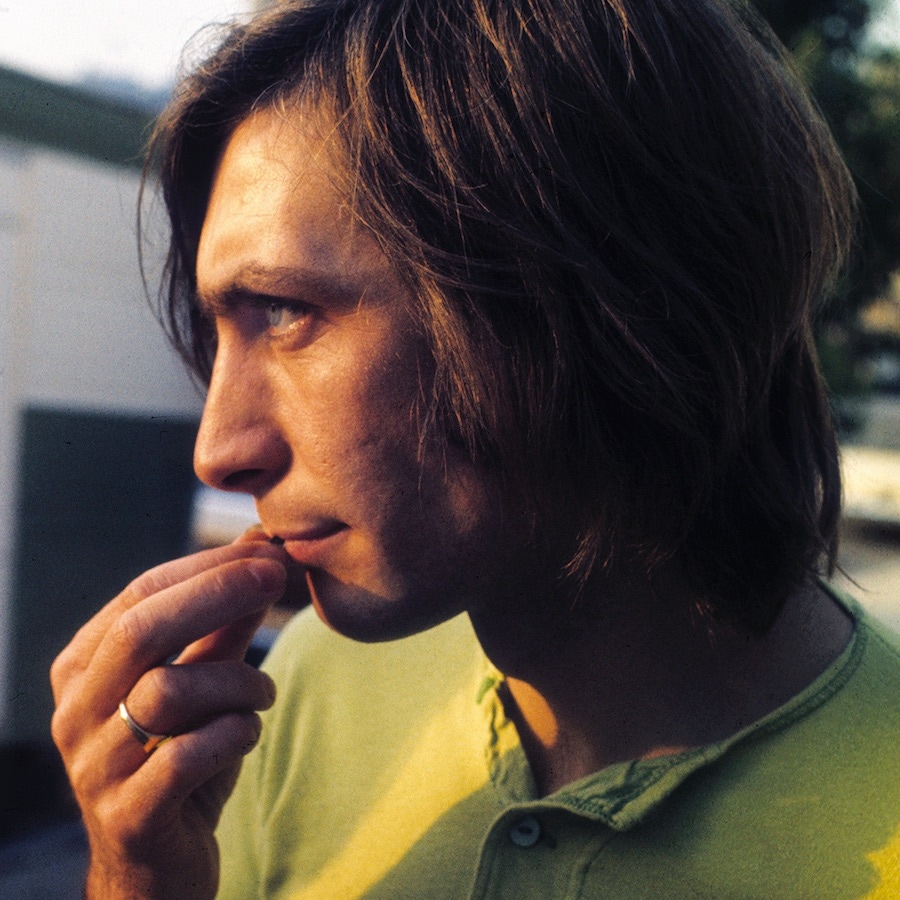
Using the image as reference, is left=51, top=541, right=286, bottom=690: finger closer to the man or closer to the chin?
the man

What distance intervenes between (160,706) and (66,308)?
341 centimetres

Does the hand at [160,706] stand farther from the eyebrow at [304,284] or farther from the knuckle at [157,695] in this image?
the eyebrow at [304,284]

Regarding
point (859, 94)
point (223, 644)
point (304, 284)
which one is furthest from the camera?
point (859, 94)

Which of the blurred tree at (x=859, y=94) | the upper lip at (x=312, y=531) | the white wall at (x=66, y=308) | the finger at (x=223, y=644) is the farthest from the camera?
the blurred tree at (x=859, y=94)

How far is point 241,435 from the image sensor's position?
1378mm

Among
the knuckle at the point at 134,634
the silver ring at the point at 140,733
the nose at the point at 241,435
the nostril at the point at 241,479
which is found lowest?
the silver ring at the point at 140,733

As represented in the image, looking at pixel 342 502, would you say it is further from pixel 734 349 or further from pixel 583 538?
pixel 734 349

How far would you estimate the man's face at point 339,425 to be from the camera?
4.30 ft

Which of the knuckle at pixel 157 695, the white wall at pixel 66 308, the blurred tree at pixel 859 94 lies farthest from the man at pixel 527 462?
the blurred tree at pixel 859 94

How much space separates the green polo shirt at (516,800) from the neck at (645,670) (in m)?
0.04

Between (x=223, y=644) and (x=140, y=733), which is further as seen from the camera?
(x=223, y=644)

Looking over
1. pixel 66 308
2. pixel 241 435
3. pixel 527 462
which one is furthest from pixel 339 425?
pixel 66 308

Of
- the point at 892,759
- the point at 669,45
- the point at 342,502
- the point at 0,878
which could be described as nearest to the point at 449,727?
the point at 342,502

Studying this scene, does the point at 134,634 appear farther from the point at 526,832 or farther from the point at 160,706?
the point at 526,832
